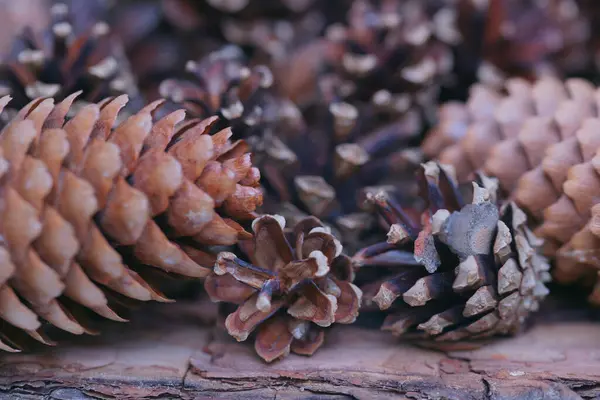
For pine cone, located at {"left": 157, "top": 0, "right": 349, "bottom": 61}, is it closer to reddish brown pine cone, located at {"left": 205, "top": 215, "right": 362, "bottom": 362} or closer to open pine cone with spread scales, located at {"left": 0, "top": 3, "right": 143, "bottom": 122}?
open pine cone with spread scales, located at {"left": 0, "top": 3, "right": 143, "bottom": 122}

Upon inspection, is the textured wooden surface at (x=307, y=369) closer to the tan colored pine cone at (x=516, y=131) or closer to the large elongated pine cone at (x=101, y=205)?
the large elongated pine cone at (x=101, y=205)

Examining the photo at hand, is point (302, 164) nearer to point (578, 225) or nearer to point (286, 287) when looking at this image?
point (286, 287)

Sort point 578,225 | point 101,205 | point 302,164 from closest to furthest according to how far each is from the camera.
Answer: point 101,205 < point 578,225 < point 302,164

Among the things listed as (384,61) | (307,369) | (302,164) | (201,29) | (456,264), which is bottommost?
(307,369)

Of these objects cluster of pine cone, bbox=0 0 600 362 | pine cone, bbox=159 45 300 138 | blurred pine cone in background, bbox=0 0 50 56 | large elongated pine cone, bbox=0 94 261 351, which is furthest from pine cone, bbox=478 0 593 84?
blurred pine cone in background, bbox=0 0 50 56

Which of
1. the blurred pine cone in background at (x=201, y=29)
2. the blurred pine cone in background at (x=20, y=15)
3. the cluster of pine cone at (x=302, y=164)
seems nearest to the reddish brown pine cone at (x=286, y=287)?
the cluster of pine cone at (x=302, y=164)

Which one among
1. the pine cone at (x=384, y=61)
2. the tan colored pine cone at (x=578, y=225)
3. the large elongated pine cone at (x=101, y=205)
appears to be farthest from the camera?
the pine cone at (x=384, y=61)

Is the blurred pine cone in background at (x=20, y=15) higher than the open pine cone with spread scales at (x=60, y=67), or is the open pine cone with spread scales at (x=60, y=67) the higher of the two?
the blurred pine cone in background at (x=20, y=15)

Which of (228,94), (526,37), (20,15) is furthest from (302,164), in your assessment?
(20,15)
